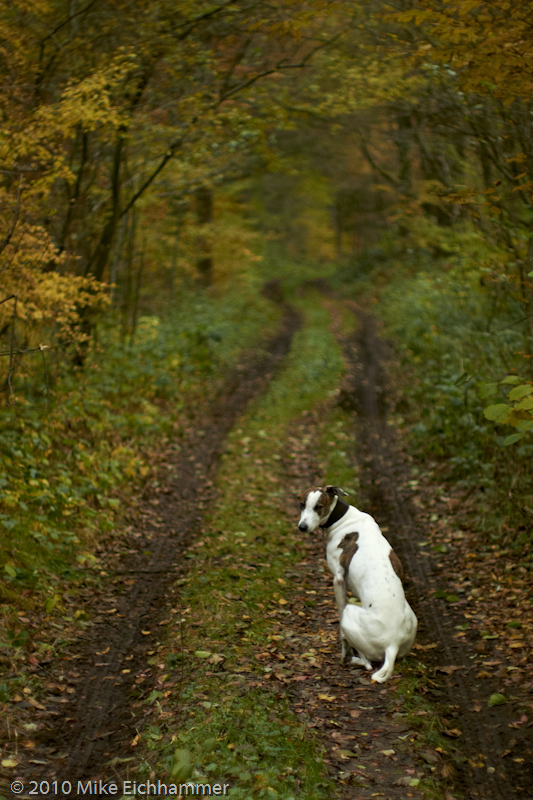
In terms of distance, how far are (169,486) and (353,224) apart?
1665 inches

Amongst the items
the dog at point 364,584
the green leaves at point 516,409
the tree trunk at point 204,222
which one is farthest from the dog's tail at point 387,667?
the tree trunk at point 204,222

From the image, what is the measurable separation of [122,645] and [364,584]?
2741 mm

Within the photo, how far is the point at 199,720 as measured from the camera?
492 cm

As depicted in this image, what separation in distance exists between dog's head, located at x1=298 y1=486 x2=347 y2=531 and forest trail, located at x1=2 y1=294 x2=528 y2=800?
1.32 metres

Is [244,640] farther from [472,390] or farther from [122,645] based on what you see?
[472,390]

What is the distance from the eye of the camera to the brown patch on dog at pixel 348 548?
18.7ft

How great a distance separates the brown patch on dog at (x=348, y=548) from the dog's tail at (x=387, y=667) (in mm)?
804

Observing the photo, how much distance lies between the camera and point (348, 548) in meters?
5.77

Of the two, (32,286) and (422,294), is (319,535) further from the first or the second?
(422,294)

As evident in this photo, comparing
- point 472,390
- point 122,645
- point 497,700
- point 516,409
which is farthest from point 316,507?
point 472,390

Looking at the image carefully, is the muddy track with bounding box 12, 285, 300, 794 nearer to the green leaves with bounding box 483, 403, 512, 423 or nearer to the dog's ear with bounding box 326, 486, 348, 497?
the dog's ear with bounding box 326, 486, 348, 497

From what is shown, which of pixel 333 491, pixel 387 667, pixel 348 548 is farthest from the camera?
pixel 333 491

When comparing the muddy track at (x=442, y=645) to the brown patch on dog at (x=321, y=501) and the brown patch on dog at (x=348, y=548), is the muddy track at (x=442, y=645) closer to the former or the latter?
the brown patch on dog at (x=348, y=548)

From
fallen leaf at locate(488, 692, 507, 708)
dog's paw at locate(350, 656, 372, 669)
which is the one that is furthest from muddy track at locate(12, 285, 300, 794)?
fallen leaf at locate(488, 692, 507, 708)
